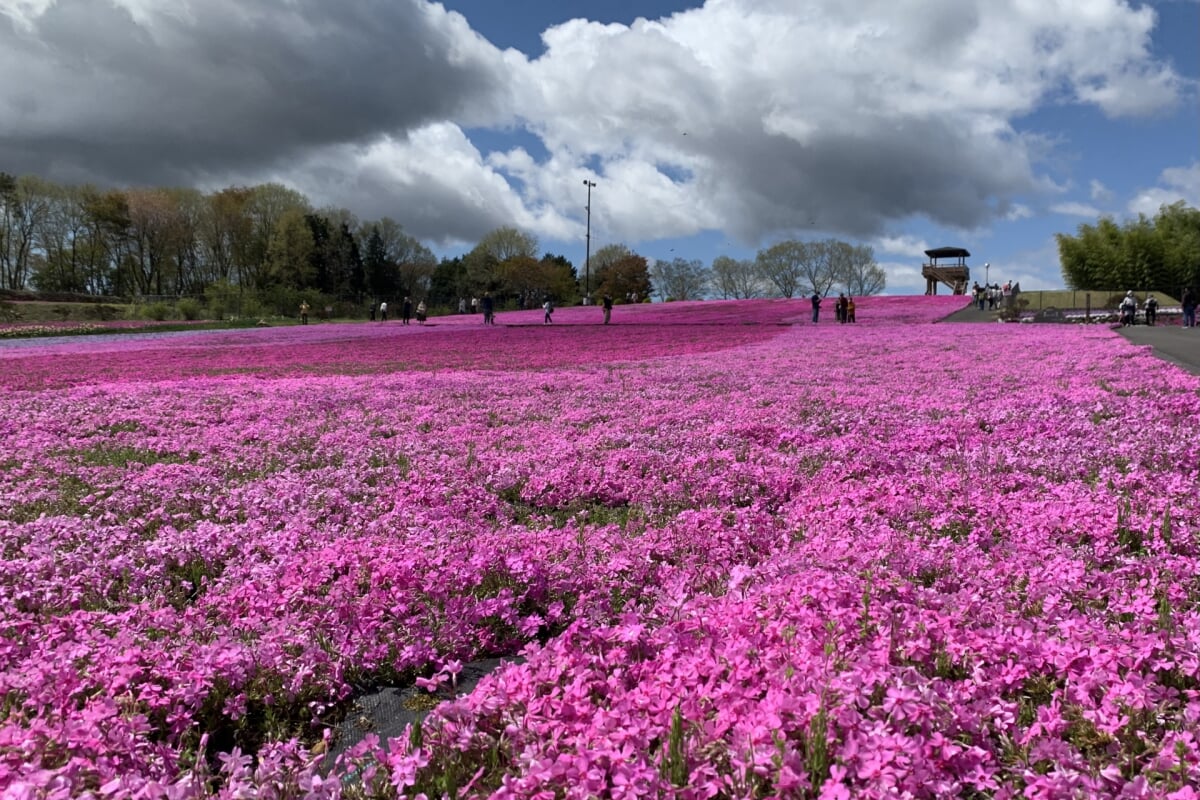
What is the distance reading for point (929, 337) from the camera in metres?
29.4

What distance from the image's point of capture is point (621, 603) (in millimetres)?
4379

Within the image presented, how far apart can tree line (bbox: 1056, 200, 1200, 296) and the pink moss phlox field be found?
7864cm

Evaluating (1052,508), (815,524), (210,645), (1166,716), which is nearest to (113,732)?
(210,645)

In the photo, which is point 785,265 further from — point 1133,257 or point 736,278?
point 1133,257

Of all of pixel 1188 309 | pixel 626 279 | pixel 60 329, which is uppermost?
pixel 626 279

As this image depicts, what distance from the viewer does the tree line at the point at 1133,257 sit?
72.1 m

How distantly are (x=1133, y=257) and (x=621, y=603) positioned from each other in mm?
89755

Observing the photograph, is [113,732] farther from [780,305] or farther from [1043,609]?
[780,305]

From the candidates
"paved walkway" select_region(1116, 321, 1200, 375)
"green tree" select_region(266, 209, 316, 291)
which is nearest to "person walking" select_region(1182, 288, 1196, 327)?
"paved walkway" select_region(1116, 321, 1200, 375)

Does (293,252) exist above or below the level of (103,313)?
above

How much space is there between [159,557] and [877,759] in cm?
478

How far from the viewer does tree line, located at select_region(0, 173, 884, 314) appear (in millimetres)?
88812

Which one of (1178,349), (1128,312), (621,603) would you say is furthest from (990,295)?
(621,603)

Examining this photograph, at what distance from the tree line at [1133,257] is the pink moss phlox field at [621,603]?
3096 inches
